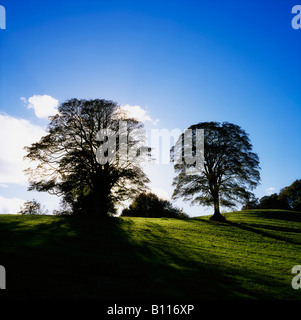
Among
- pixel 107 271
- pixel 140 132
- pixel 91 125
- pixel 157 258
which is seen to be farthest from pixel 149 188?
pixel 107 271

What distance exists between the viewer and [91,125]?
2848cm

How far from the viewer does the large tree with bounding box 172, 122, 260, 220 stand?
29.6 meters

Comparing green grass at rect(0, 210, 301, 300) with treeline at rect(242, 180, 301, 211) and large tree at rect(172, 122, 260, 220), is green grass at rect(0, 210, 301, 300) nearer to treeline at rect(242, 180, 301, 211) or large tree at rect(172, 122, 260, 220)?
large tree at rect(172, 122, 260, 220)

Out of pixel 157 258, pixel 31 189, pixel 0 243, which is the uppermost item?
pixel 31 189

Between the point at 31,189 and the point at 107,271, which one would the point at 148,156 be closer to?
the point at 31,189

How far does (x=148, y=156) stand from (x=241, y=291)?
80.4 ft

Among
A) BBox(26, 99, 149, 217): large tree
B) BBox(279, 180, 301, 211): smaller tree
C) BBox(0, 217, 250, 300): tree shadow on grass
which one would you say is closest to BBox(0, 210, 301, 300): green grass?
BBox(0, 217, 250, 300): tree shadow on grass

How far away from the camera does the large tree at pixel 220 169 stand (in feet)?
97.1

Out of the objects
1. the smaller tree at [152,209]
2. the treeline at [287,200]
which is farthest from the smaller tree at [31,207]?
the treeline at [287,200]

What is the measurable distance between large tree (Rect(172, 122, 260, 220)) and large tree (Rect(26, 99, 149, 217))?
312 inches

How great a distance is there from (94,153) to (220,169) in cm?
1984
